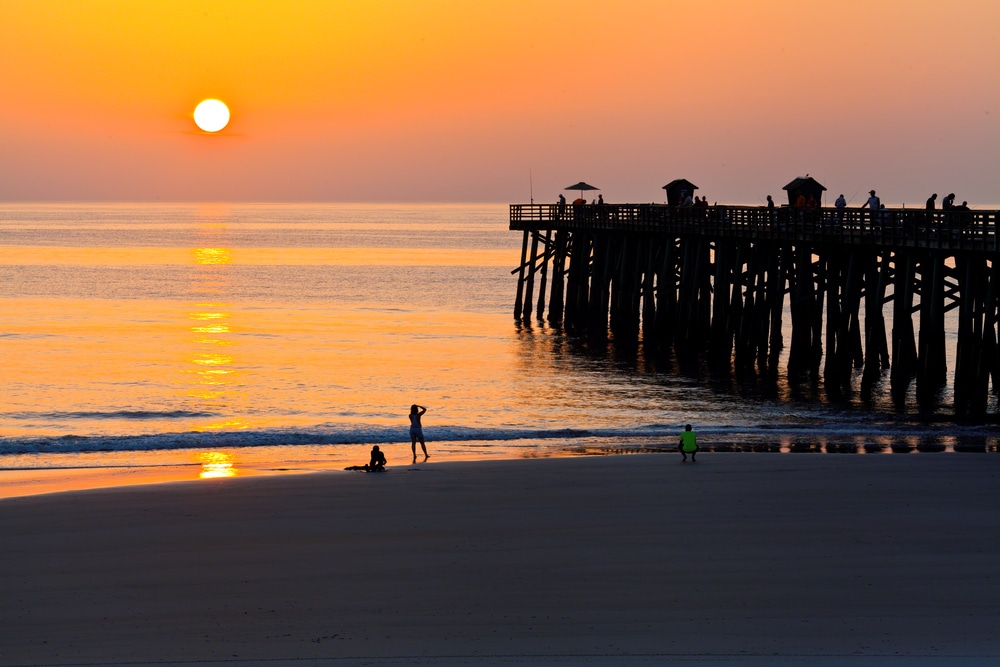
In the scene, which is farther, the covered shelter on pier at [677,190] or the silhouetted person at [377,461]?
the covered shelter on pier at [677,190]

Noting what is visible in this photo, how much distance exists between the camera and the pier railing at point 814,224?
78.2ft

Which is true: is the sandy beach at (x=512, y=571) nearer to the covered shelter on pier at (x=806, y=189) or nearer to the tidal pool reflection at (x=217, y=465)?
the tidal pool reflection at (x=217, y=465)

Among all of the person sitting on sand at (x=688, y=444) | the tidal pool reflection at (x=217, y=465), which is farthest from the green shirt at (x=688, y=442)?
the tidal pool reflection at (x=217, y=465)

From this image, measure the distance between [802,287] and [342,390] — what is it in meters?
12.1

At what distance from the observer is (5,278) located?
72.9m

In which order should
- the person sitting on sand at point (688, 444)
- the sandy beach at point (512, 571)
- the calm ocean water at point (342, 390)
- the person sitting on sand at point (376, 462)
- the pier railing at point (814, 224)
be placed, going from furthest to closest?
1. the pier railing at point (814, 224)
2. the calm ocean water at point (342, 390)
3. the person sitting on sand at point (688, 444)
4. the person sitting on sand at point (376, 462)
5. the sandy beach at point (512, 571)

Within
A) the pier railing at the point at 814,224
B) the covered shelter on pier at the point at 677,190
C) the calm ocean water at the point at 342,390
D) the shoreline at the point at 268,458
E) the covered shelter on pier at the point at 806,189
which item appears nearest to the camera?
the shoreline at the point at 268,458

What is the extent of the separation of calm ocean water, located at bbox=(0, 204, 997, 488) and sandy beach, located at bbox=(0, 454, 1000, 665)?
493cm

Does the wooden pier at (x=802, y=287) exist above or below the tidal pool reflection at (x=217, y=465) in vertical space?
above

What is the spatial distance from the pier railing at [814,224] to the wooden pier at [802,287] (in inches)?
1.6

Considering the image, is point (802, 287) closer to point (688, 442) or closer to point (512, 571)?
point (688, 442)

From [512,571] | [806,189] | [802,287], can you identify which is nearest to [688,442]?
[512,571]

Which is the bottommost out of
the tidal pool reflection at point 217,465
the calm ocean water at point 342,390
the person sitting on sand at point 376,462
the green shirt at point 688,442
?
the calm ocean water at point 342,390

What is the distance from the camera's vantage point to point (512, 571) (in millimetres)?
11406
